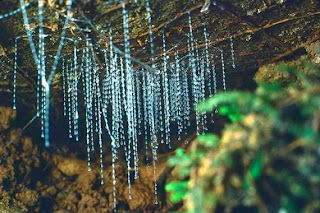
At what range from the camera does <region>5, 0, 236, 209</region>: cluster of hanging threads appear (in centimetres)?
536

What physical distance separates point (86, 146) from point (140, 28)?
4741mm

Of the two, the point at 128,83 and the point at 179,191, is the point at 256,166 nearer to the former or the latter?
the point at 179,191

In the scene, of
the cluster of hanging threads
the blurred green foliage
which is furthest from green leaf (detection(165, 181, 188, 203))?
the cluster of hanging threads

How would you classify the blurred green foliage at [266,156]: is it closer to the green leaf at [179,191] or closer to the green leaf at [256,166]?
the green leaf at [256,166]

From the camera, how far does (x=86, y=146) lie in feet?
28.4

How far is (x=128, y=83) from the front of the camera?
670 centimetres

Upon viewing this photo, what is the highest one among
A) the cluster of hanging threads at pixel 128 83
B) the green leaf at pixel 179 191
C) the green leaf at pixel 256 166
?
the cluster of hanging threads at pixel 128 83

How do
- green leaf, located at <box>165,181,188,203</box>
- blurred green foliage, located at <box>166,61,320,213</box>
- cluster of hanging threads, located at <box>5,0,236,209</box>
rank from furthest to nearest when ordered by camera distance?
cluster of hanging threads, located at <box>5,0,236,209</box> → green leaf, located at <box>165,181,188,203</box> → blurred green foliage, located at <box>166,61,320,213</box>

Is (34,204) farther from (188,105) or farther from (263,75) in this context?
(263,75)

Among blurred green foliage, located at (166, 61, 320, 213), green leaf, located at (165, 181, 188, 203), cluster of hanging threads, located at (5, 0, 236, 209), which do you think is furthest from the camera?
cluster of hanging threads, located at (5, 0, 236, 209)

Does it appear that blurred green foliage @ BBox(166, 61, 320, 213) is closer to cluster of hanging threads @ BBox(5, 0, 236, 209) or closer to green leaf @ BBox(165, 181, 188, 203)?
green leaf @ BBox(165, 181, 188, 203)

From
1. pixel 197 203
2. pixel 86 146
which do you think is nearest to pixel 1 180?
pixel 86 146

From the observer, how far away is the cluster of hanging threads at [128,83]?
17.6 feet

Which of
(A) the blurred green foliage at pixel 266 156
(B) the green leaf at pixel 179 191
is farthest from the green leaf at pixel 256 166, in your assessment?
(B) the green leaf at pixel 179 191
